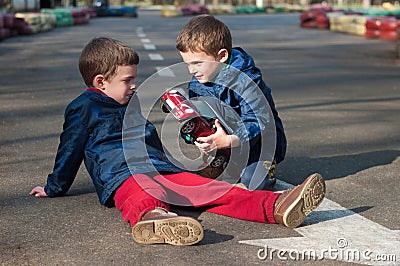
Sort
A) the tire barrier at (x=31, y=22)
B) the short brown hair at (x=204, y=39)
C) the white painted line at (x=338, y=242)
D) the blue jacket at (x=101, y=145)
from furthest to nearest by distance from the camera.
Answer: the tire barrier at (x=31, y=22) < the short brown hair at (x=204, y=39) < the blue jacket at (x=101, y=145) < the white painted line at (x=338, y=242)

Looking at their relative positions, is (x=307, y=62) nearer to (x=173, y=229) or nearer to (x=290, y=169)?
(x=290, y=169)

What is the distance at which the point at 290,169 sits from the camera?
5184mm

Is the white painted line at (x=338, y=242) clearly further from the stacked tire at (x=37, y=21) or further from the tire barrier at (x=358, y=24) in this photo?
the stacked tire at (x=37, y=21)

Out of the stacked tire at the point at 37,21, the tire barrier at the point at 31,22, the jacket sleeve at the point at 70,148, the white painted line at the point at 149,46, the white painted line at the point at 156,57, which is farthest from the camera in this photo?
the stacked tire at the point at 37,21

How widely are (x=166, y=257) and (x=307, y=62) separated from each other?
1099 cm

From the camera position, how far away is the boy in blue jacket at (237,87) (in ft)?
14.2

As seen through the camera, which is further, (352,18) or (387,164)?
(352,18)

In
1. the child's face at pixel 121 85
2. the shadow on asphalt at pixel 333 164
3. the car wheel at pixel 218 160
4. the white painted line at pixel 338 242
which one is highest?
the child's face at pixel 121 85

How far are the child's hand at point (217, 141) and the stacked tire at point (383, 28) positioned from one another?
698 inches

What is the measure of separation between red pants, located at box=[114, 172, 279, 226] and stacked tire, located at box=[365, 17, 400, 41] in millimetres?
17910

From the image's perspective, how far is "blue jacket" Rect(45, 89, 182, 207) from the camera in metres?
4.14

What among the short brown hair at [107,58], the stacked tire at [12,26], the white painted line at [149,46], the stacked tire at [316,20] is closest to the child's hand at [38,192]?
the short brown hair at [107,58]

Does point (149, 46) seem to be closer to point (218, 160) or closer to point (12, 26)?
point (12, 26)

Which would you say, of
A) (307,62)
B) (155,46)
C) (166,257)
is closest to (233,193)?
(166,257)
